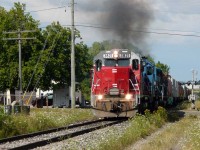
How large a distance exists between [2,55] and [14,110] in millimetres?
26046

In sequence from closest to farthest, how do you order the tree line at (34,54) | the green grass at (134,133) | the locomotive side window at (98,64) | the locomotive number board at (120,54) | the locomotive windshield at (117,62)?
the green grass at (134,133) < the locomotive number board at (120,54) < the locomotive windshield at (117,62) < the locomotive side window at (98,64) < the tree line at (34,54)

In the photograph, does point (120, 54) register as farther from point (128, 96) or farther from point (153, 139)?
point (153, 139)

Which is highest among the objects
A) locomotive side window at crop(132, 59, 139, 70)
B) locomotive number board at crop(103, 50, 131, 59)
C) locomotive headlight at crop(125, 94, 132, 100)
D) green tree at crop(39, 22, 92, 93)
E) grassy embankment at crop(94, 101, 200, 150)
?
green tree at crop(39, 22, 92, 93)

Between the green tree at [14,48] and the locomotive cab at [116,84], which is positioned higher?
the green tree at [14,48]

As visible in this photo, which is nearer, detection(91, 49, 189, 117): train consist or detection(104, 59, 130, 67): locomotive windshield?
detection(91, 49, 189, 117): train consist

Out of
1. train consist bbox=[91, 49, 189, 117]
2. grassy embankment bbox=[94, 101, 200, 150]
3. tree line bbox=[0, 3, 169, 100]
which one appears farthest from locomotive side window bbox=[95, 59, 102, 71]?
tree line bbox=[0, 3, 169, 100]

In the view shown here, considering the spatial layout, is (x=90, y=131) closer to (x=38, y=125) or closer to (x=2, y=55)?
(x=38, y=125)

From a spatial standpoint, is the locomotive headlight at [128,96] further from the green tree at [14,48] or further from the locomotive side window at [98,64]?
the green tree at [14,48]

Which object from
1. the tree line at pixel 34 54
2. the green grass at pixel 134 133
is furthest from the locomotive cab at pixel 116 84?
the tree line at pixel 34 54

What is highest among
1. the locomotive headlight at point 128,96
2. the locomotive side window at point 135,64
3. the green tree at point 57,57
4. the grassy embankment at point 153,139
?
the green tree at point 57,57

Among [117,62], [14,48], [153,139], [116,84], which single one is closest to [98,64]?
[117,62]

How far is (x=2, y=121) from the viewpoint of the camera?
19.0 m

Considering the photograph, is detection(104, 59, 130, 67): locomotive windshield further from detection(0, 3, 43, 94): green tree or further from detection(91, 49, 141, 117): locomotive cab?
detection(0, 3, 43, 94): green tree

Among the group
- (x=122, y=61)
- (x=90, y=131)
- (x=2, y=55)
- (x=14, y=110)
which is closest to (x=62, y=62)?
(x=2, y=55)
